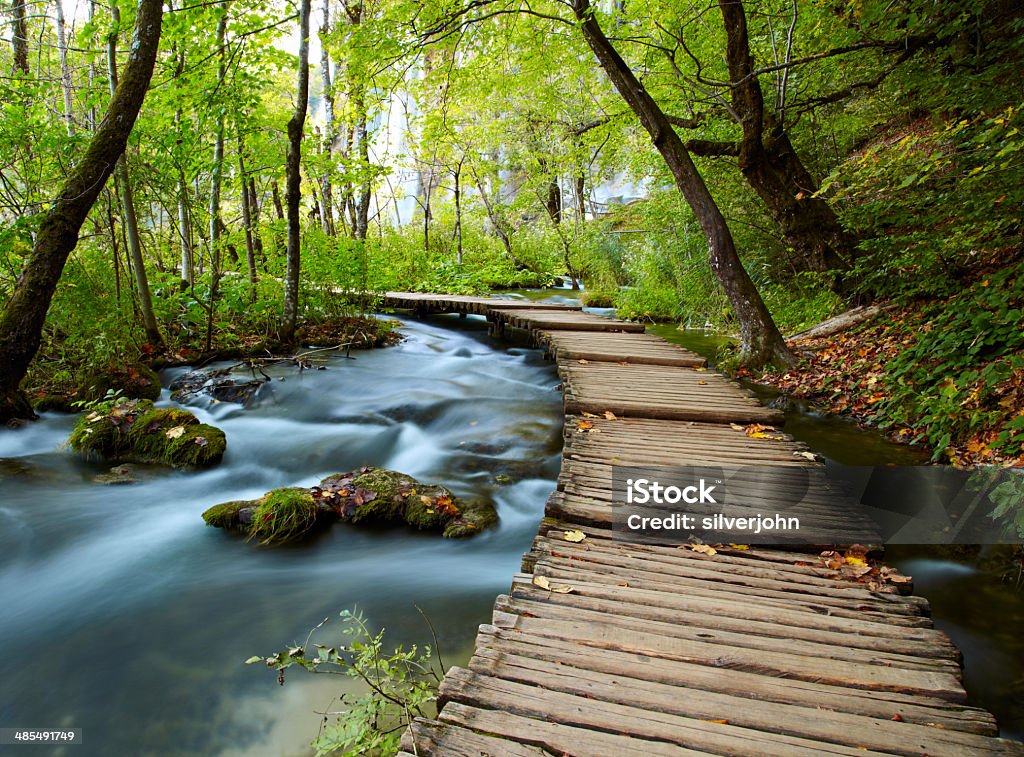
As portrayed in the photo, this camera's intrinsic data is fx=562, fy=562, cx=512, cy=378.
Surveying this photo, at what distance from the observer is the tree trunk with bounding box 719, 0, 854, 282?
7.25m

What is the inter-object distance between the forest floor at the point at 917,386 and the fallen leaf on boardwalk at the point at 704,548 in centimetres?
256

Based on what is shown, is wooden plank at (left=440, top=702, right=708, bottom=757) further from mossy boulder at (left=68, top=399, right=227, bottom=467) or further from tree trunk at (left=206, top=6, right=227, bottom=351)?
tree trunk at (left=206, top=6, right=227, bottom=351)

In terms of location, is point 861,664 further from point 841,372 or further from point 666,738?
point 841,372

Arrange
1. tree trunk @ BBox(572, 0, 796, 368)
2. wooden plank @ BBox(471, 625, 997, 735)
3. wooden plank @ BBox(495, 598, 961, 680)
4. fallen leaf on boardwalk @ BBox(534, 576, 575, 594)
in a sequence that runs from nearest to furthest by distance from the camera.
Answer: wooden plank @ BBox(471, 625, 997, 735) → wooden plank @ BBox(495, 598, 961, 680) → fallen leaf on boardwalk @ BBox(534, 576, 575, 594) → tree trunk @ BBox(572, 0, 796, 368)

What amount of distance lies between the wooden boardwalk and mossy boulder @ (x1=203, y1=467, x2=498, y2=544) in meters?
1.40

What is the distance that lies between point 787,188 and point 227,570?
26.2 ft

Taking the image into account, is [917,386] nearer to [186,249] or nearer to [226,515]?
[226,515]

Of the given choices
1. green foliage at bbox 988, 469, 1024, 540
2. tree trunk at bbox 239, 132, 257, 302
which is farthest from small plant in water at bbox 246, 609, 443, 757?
tree trunk at bbox 239, 132, 257, 302

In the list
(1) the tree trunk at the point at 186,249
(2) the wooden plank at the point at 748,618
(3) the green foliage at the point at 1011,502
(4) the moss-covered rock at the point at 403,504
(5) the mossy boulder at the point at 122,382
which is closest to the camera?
(2) the wooden plank at the point at 748,618

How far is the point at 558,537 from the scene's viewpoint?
9.68 ft

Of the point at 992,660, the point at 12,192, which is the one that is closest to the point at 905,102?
the point at 992,660

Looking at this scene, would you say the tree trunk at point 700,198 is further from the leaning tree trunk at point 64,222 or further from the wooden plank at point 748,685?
the wooden plank at point 748,685

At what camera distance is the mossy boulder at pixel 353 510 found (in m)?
4.22

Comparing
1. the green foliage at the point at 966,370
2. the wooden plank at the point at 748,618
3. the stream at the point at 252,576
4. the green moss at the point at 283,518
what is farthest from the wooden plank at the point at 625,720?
the green foliage at the point at 966,370
